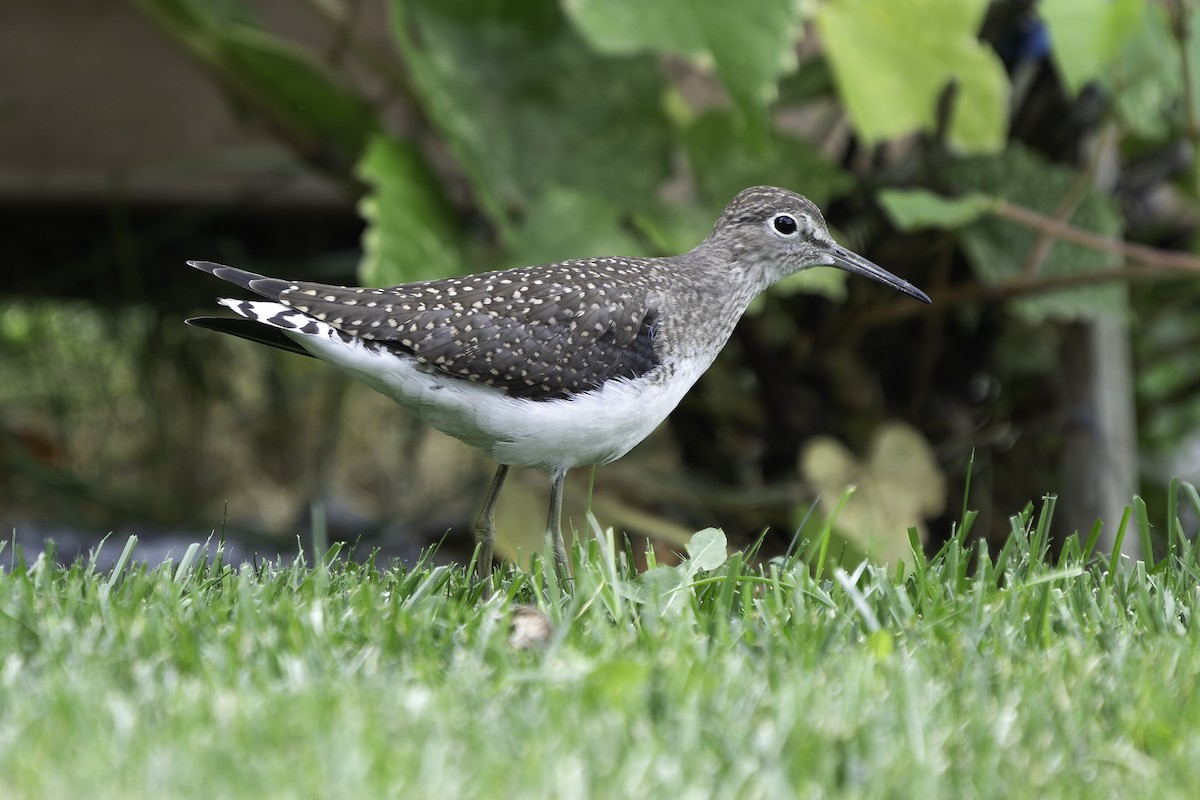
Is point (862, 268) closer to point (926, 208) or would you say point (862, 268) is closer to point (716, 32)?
point (926, 208)

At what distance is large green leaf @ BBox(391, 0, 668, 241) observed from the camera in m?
5.66

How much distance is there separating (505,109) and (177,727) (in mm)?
3862

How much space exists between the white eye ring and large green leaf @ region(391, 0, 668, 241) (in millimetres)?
1335

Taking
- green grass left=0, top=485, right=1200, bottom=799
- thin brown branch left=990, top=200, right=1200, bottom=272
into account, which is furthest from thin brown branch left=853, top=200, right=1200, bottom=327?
green grass left=0, top=485, right=1200, bottom=799

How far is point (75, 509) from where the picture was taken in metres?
6.86

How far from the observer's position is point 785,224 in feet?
14.3

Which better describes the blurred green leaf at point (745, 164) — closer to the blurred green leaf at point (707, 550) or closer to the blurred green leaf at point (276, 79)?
the blurred green leaf at point (276, 79)

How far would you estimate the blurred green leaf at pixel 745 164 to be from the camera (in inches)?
216

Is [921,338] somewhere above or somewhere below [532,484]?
above

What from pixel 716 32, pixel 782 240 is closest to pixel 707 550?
pixel 782 240

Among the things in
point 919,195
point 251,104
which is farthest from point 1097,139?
point 251,104

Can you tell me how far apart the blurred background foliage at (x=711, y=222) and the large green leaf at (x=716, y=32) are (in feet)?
0.03

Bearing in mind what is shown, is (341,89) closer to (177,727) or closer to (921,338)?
(921,338)

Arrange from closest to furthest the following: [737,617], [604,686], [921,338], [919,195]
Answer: [604,686]
[737,617]
[919,195]
[921,338]
